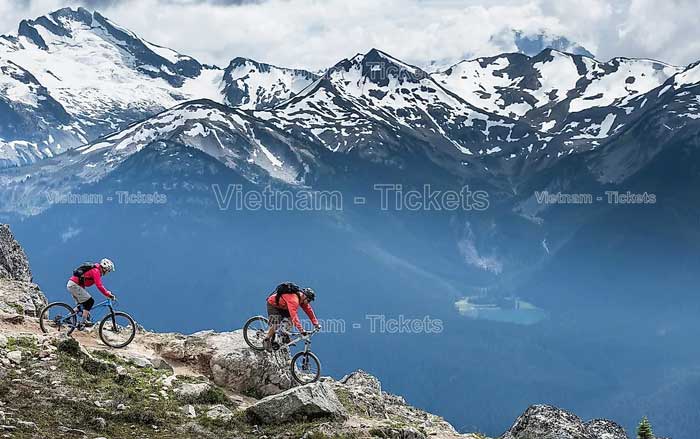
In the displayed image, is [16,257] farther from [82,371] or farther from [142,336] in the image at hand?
[82,371]

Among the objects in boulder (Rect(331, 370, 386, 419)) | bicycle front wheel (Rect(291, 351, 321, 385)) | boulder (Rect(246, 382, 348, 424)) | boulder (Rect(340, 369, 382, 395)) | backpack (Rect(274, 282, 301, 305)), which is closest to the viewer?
boulder (Rect(246, 382, 348, 424))

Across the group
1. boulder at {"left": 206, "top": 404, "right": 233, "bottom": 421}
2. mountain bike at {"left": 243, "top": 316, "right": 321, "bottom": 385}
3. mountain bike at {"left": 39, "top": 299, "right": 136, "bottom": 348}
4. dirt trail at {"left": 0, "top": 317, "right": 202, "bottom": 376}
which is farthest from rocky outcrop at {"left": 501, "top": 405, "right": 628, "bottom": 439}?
mountain bike at {"left": 39, "top": 299, "right": 136, "bottom": 348}

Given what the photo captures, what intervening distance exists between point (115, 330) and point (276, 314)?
21.7ft

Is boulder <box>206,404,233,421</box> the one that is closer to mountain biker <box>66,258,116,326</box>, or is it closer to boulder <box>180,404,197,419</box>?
boulder <box>180,404,197,419</box>

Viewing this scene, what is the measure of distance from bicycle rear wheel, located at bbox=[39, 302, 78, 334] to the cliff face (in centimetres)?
54

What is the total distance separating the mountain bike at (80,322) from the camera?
2666cm

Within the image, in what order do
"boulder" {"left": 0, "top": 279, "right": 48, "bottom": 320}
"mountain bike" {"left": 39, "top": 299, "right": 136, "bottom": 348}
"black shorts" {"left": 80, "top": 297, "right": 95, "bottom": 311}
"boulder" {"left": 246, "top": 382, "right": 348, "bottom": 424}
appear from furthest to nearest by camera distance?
"boulder" {"left": 0, "top": 279, "right": 48, "bottom": 320}, "mountain bike" {"left": 39, "top": 299, "right": 136, "bottom": 348}, "black shorts" {"left": 80, "top": 297, "right": 95, "bottom": 311}, "boulder" {"left": 246, "top": 382, "right": 348, "bottom": 424}

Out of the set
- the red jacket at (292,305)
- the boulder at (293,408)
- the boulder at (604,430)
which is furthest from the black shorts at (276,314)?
the boulder at (604,430)

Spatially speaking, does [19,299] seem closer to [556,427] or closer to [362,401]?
[362,401]

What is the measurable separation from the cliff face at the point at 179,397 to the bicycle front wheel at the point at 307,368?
516 millimetres

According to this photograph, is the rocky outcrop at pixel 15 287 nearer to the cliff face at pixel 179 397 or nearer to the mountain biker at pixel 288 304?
the cliff face at pixel 179 397

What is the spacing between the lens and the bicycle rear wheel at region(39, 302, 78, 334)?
26.6 m

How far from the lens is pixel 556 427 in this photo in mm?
23922

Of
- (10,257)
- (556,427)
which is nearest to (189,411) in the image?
(556,427)
